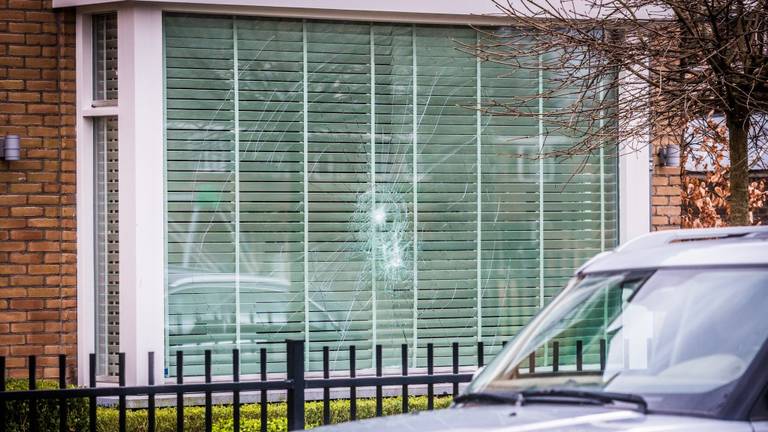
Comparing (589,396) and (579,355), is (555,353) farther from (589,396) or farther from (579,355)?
(589,396)

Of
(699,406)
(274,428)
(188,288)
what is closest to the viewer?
(699,406)

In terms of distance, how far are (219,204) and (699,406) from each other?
7.35 metres

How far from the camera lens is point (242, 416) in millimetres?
10156

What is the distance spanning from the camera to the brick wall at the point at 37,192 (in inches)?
418

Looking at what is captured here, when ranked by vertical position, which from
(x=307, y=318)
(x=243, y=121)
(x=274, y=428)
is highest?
(x=243, y=121)

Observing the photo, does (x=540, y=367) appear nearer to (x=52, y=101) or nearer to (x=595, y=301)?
(x=595, y=301)

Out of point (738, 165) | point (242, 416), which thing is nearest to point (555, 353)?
point (738, 165)

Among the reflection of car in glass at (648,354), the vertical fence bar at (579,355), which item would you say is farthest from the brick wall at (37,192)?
the reflection of car in glass at (648,354)

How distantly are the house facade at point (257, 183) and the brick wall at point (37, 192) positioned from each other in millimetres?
17

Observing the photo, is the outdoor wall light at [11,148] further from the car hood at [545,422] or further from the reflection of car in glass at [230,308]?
the car hood at [545,422]

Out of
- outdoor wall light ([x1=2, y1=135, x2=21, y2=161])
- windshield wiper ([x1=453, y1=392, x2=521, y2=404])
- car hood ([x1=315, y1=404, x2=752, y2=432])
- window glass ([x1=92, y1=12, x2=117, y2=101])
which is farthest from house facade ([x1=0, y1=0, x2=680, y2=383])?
car hood ([x1=315, y1=404, x2=752, y2=432])

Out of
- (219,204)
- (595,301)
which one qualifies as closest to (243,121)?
(219,204)

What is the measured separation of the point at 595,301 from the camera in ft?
14.9

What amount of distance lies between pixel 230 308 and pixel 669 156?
434 cm
